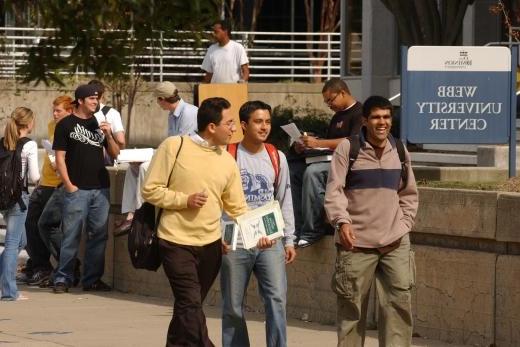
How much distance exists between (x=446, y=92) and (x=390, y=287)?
152 inches

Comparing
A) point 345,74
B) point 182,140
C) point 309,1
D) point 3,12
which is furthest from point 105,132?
point 309,1

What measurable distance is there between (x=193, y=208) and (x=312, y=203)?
2871 mm

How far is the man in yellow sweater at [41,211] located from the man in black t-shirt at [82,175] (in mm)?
480

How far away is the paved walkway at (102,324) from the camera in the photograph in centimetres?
1148

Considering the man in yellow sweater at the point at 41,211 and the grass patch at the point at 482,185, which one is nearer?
the grass patch at the point at 482,185

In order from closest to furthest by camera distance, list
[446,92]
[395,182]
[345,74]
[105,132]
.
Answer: [395,182]
[446,92]
[105,132]
[345,74]

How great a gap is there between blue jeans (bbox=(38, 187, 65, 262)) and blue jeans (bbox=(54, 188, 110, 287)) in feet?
1.24

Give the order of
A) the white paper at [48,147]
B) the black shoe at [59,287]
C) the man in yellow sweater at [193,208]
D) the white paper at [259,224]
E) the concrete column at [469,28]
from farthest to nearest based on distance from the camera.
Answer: the concrete column at [469,28], the white paper at [48,147], the black shoe at [59,287], the man in yellow sweater at [193,208], the white paper at [259,224]

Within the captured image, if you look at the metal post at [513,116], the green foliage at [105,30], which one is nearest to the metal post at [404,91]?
the metal post at [513,116]

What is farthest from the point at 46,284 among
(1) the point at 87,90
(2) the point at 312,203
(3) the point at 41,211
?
(2) the point at 312,203

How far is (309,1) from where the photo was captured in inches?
1628

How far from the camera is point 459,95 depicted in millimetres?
13039

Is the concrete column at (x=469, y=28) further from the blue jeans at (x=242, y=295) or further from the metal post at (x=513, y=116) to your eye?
the blue jeans at (x=242, y=295)

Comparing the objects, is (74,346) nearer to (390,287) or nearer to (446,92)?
(390,287)
